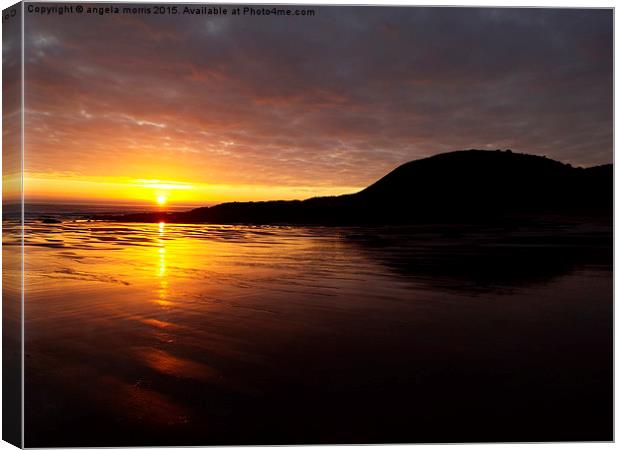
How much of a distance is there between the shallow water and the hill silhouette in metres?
1.68

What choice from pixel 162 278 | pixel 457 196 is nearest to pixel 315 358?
pixel 162 278

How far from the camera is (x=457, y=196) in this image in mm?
11461

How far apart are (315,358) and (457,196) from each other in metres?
8.59

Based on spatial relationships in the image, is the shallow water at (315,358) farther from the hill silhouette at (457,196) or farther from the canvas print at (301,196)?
the hill silhouette at (457,196)

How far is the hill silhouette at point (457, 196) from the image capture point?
717 centimetres

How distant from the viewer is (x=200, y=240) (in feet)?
39.0

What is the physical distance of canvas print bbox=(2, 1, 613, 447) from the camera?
3262 mm

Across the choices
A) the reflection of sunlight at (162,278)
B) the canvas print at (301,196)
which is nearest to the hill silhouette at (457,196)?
the canvas print at (301,196)

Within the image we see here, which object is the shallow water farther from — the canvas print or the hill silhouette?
the hill silhouette

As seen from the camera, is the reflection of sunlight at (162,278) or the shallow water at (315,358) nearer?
the shallow water at (315,358)

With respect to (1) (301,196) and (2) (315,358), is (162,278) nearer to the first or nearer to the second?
(1) (301,196)

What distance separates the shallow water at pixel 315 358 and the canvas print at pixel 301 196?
20 millimetres

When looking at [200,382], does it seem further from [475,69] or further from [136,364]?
[475,69]

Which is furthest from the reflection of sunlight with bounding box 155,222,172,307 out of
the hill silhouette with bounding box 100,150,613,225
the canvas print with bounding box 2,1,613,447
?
the hill silhouette with bounding box 100,150,613,225
